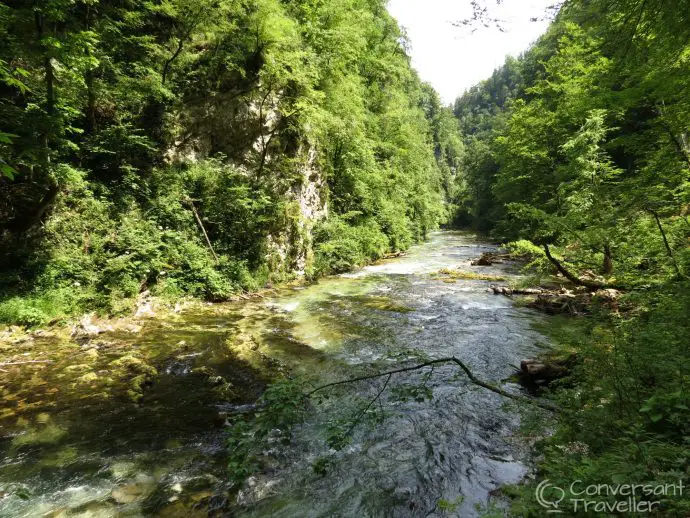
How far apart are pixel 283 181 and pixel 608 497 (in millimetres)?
15129

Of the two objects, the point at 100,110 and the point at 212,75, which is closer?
the point at 100,110

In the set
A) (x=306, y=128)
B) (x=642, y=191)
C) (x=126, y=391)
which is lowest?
(x=126, y=391)

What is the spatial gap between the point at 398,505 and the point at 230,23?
15892 millimetres

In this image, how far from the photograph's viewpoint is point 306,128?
17.2m

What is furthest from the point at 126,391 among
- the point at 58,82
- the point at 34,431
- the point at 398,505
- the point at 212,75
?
the point at 212,75

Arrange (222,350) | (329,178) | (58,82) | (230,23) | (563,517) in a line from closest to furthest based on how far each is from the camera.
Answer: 1. (563,517)
2. (222,350)
3. (58,82)
4. (230,23)
5. (329,178)

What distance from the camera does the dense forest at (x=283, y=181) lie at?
407 centimetres

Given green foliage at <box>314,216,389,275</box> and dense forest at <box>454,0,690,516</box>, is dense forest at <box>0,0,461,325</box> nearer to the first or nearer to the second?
green foliage at <box>314,216,389,275</box>

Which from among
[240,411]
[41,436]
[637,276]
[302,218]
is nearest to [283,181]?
[302,218]

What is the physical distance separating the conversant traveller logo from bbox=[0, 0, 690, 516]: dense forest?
86 millimetres

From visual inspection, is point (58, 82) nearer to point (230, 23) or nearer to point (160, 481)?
point (230, 23)

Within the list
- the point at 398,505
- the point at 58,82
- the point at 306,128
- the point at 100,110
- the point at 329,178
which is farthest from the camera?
the point at 329,178

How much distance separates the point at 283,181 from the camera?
52.3 feet

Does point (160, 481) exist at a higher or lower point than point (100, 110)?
lower
